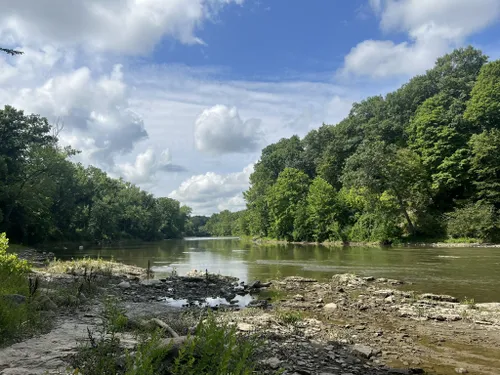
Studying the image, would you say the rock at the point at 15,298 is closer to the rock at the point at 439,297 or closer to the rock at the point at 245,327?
the rock at the point at 245,327

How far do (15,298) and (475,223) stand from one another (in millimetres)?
48675

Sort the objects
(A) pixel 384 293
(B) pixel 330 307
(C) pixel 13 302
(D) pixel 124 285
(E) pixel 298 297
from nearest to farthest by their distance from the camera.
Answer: (C) pixel 13 302
(B) pixel 330 307
(E) pixel 298 297
(A) pixel 384 293
(D) pixel 124 285

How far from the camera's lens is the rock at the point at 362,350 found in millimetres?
8735

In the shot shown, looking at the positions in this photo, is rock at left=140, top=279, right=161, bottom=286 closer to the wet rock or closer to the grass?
the wet rock

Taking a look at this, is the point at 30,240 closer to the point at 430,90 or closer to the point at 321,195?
the point at 321,195

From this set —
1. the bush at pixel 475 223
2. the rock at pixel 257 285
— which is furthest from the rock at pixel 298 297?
the bush at pixel 475 223

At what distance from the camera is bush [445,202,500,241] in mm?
44406

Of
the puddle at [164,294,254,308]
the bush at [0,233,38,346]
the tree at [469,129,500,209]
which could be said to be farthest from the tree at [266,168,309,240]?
the bush at [0,233,38,346]

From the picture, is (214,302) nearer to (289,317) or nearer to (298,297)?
(298,297)

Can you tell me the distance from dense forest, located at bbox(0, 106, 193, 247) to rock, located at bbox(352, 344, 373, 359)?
47.4 m

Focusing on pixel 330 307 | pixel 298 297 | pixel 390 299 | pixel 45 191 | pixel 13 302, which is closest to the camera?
pixel 13 302

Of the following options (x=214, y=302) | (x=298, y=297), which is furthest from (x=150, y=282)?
(x=298, y=297)

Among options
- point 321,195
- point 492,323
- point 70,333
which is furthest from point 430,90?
point 70,333

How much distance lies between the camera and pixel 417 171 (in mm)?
57969
